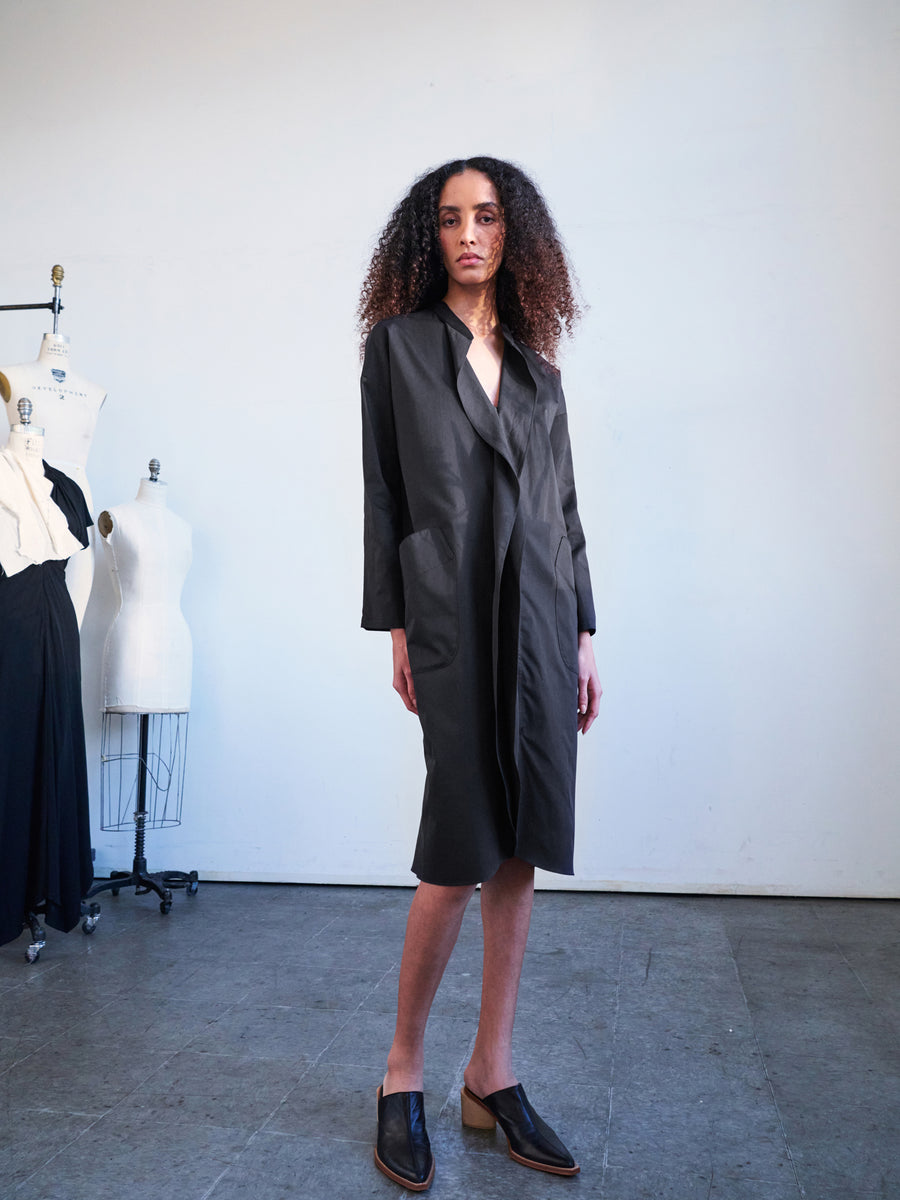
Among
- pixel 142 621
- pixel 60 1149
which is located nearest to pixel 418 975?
pixel 60 1149

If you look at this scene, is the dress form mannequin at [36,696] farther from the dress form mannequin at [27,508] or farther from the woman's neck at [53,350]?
the woman's neck at [53,350]

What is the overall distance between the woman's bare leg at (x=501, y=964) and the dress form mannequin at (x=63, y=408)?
1.77 meters

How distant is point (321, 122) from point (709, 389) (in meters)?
1.70

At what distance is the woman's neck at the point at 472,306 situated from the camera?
1591mm

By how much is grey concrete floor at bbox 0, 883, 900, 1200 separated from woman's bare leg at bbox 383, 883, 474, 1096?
0.13m

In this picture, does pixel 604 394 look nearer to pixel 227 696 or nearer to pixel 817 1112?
pixel 227 696

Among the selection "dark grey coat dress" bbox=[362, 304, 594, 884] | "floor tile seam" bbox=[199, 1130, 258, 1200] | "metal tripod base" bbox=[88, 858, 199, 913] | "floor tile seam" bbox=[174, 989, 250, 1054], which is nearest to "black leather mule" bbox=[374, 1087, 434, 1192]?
"floor tile seam" bbox=[199, 1130, 258, 1200]

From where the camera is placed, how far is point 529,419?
151 centimetres

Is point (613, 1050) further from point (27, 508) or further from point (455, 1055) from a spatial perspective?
point (27, 508)

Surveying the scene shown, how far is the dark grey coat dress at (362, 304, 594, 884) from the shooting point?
4.64ft

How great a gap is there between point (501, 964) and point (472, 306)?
41.1 inches

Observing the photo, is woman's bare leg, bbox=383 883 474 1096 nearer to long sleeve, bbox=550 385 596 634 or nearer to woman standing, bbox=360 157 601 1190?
woman standing, bbox=360 157 601 1190

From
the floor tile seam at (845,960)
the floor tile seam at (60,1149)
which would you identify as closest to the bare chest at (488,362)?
the floor tile seam at (60,1149)

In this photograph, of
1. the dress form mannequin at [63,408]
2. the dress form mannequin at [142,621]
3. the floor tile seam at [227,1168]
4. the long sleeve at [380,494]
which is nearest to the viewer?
the floor tile seam at [227,1168]
